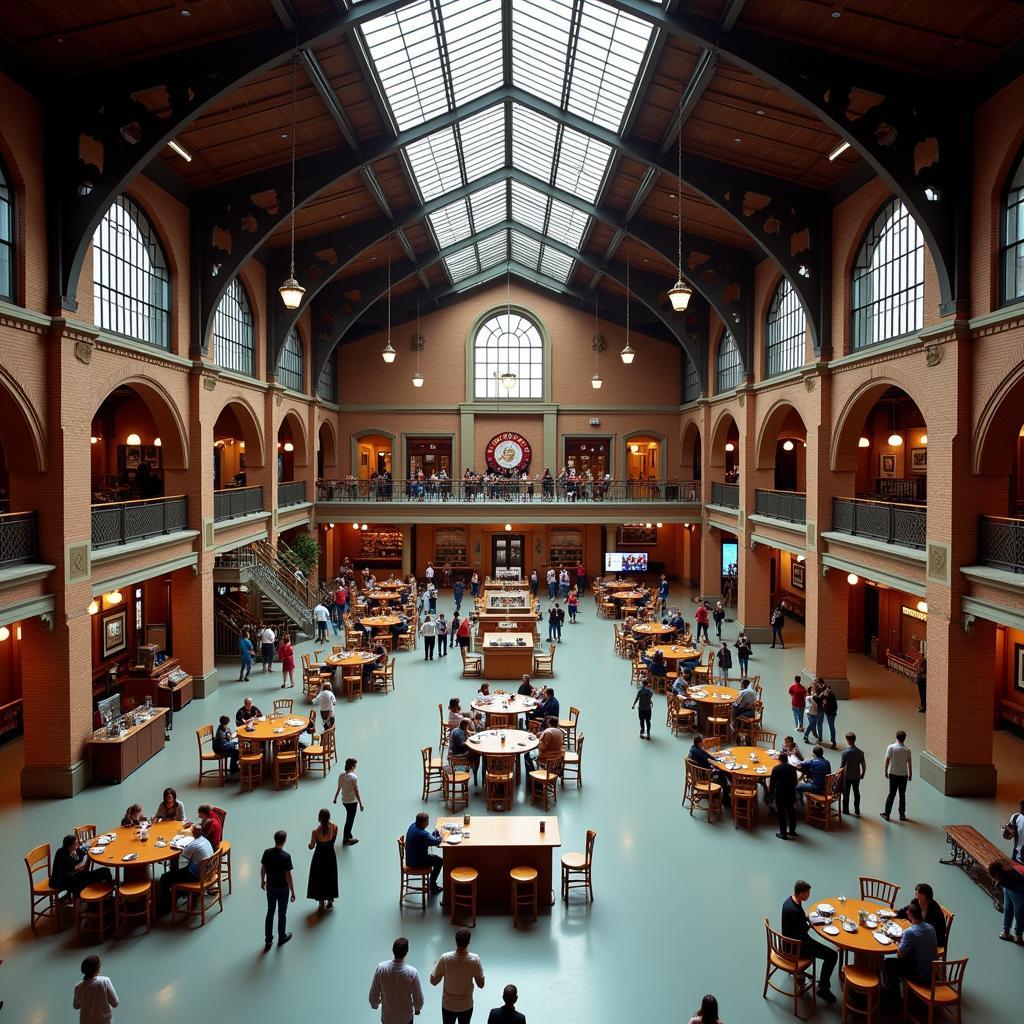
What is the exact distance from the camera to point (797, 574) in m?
26.2

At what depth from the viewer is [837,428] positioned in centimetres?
1748

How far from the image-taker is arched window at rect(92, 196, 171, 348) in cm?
1388

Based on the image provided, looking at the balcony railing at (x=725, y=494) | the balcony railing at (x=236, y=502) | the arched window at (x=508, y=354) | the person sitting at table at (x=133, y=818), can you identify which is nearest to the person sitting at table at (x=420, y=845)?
the person sitting at table at (x=133, y=818)

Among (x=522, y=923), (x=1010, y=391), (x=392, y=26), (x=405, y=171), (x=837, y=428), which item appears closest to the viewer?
(x=522, y=923)

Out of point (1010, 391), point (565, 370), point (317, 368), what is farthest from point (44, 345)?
point (565, 370)

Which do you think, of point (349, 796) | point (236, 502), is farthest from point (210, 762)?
point (236, 502)

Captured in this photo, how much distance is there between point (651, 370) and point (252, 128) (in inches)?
873

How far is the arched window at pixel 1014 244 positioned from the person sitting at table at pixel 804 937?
9.04 m

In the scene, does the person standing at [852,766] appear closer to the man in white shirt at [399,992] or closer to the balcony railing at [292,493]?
the man in white shirt at [399,992]

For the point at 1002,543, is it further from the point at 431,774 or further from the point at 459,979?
the point at 459,979

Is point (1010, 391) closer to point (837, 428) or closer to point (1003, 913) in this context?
point (837, 428)

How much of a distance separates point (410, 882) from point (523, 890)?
1.51 m

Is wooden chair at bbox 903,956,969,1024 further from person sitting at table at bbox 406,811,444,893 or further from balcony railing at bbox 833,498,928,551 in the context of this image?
balcony railing at bbox 833,498,928,551

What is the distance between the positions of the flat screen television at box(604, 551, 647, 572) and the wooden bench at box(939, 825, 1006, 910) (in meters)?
22.6
